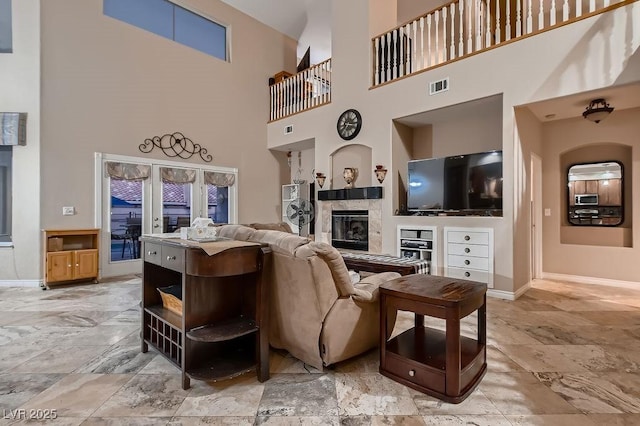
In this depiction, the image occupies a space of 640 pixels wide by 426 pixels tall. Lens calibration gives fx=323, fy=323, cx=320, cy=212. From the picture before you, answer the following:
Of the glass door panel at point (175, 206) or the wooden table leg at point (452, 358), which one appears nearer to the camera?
the wooden table leg at point (452, 358)

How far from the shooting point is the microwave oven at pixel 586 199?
507 cm

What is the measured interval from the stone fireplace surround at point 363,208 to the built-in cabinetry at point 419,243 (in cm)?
42

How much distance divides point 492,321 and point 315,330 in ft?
7.12

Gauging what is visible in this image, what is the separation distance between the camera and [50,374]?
2203 millimetres

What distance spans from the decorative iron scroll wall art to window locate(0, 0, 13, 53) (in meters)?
2.25

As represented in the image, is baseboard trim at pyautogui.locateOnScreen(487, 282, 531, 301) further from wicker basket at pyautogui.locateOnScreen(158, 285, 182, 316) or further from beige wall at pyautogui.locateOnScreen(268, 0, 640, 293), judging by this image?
wicker basket at pyautogui.locateOnScreen(158, 285, 182, 316)

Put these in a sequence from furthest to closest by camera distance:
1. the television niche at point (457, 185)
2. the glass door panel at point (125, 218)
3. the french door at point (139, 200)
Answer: the glass door panel at point (125, 218)
the french door at point (139, 200)
the television niche at point (457, 185)

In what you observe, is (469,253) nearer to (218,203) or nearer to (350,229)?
(350,229)

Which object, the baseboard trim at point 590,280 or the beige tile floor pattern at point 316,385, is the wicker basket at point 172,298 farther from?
the baseboard trim at point 590,280

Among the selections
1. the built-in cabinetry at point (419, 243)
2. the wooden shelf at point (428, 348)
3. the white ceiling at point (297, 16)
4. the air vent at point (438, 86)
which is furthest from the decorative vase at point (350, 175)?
the white ceiling at point (297, 16)

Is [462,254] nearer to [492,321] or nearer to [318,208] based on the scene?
[492,321]

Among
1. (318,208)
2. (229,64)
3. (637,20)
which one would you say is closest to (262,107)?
(229,64)

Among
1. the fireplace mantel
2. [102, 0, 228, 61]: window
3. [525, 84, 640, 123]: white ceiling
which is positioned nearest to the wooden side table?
[525, 84, 640, 123]: white ceiling

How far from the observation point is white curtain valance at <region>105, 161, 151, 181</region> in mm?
5527
